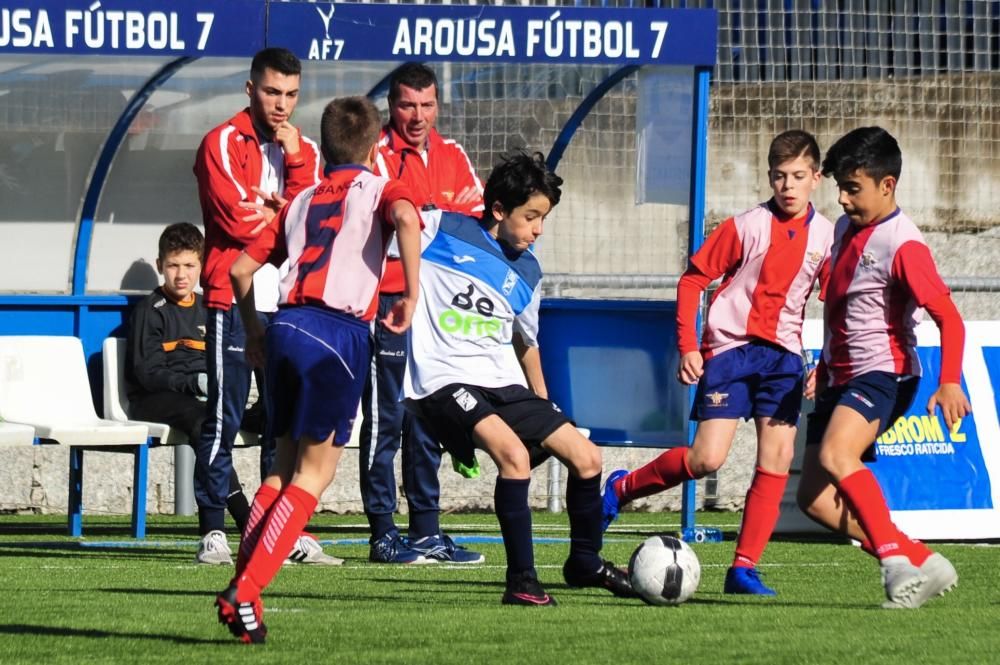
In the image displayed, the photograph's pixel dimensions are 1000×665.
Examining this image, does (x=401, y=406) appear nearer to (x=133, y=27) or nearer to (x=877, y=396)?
(x=133, y=27)

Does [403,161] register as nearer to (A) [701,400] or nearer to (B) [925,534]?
(A) [701,400]

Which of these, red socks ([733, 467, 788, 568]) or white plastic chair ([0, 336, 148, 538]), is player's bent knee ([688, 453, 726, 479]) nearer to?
red socks ([733, 467, 788, 568])

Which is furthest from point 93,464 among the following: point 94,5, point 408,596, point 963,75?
point 963,75

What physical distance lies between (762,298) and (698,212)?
2.47m

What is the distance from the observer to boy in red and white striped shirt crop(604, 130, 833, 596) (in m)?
6.76

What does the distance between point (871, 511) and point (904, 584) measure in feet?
1.06

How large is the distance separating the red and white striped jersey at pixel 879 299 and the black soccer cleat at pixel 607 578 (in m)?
1.00

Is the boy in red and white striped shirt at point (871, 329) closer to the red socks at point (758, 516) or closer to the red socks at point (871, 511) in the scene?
the red socks at point (871, 511)

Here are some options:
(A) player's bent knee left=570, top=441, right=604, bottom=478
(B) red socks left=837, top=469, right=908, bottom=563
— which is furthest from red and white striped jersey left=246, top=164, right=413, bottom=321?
(B) red socks left=837, top=469, right=908, bottom=563

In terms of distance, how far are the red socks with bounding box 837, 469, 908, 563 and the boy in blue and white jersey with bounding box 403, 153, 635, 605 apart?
809mm

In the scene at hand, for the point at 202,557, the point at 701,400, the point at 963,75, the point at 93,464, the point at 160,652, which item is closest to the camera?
the point at 160,652

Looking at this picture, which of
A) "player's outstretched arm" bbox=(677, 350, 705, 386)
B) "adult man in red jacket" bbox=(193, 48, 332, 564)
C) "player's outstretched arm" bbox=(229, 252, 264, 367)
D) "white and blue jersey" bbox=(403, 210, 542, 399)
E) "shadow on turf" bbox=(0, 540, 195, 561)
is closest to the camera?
"player's outstretched arm" bbox=(229, 252, 264, 367)

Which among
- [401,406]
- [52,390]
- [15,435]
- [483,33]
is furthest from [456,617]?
[52,390]

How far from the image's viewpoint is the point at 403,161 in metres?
8.32
